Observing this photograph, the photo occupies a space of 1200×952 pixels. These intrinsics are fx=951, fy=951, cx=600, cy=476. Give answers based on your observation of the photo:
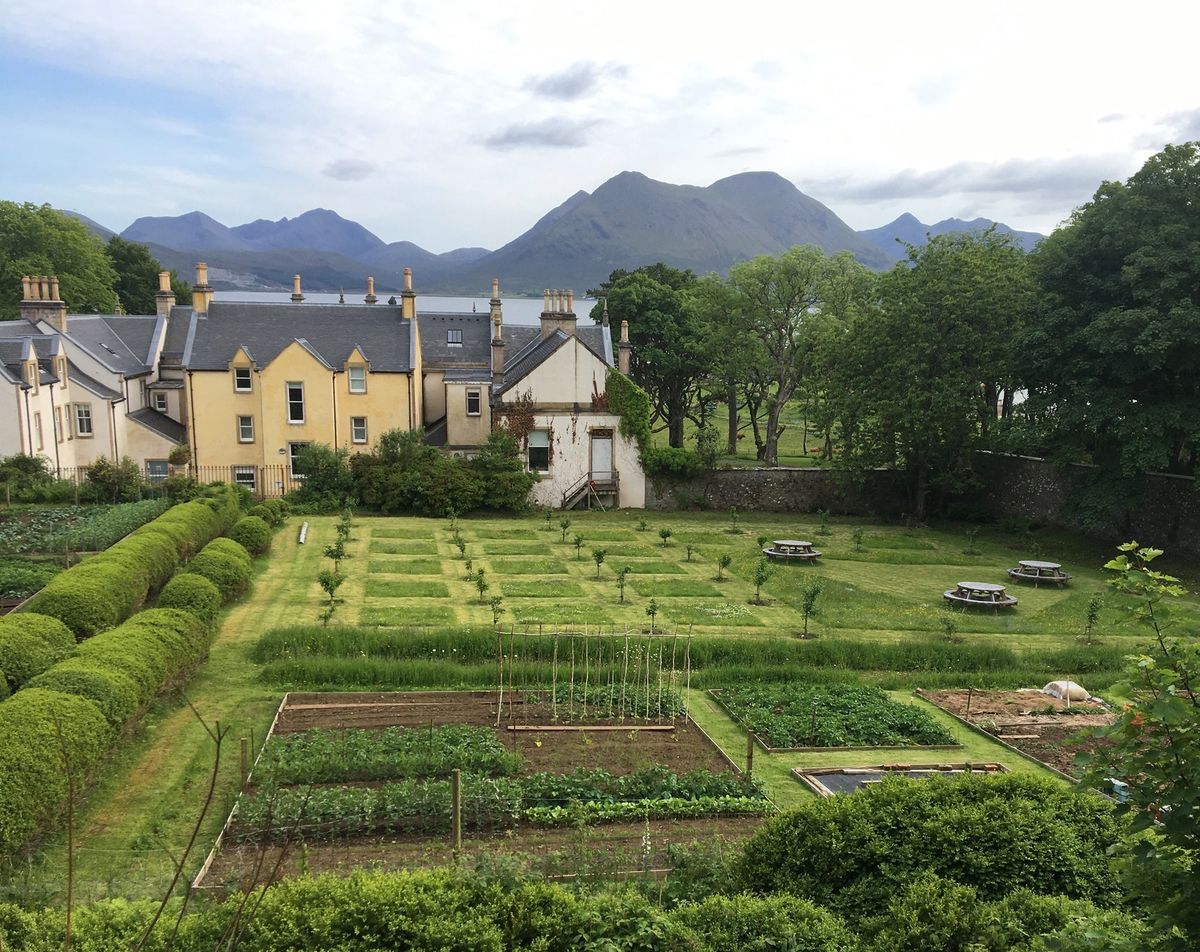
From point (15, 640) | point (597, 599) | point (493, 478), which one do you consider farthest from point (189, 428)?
point (15, 640)

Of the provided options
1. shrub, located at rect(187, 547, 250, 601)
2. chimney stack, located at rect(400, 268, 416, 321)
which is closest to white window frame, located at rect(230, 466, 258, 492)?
chimney stack, located at rect(400, 268, 416, 321)

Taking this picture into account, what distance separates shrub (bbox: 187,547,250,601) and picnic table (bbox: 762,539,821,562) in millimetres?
16838

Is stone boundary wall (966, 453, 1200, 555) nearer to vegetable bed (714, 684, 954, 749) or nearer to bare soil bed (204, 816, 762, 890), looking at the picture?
vegetable bed (714, 684, 954, 749)

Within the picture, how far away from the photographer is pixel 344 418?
41.5m

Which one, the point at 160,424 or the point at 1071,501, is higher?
the point at 160,424

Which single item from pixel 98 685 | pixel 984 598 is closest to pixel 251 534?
pixel 98 685

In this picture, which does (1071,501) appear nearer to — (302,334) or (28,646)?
(28,646)

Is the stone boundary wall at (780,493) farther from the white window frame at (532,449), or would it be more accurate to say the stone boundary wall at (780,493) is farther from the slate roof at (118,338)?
the slate roof at (118,338)

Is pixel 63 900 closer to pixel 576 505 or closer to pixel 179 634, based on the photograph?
pixel 179 634

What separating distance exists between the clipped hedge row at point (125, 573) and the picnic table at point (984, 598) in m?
21.1

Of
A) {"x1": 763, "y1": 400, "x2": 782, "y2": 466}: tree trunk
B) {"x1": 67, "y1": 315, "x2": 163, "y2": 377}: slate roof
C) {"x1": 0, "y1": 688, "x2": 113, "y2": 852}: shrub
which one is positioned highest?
{"x1": 67, "y1": 315, "x2": 163, "y2": 377}: slate roof

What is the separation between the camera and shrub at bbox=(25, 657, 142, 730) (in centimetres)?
1378

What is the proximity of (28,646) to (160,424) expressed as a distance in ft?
93.3

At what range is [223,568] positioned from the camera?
2356cm
